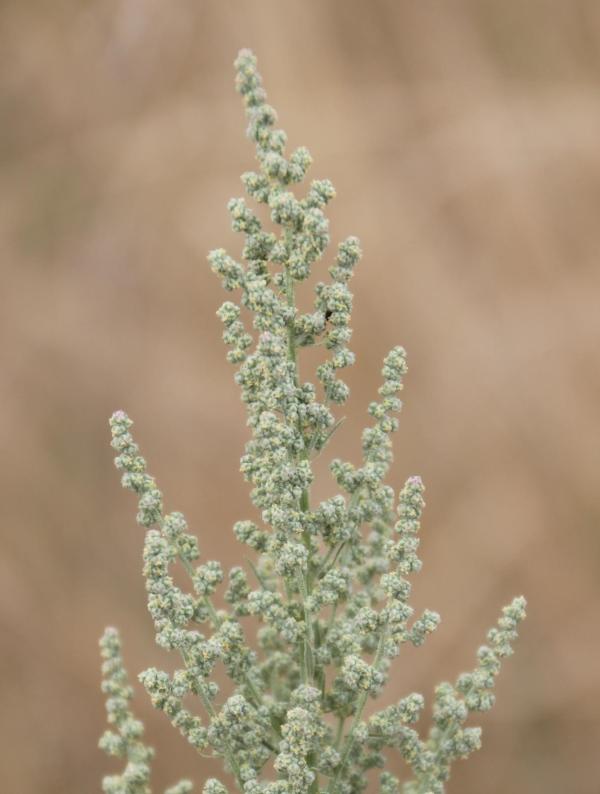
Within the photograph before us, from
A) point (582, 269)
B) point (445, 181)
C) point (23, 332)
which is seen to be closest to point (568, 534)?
point (582, 269)

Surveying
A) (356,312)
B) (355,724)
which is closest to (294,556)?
(355,724)

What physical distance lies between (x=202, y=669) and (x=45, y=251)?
3.79ft

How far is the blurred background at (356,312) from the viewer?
1732 mm

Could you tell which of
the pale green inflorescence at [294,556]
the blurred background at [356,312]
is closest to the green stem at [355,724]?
the pale green inflorescence at [294,556]

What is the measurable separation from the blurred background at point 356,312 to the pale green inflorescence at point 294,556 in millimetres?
913

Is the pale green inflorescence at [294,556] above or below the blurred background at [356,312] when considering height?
below

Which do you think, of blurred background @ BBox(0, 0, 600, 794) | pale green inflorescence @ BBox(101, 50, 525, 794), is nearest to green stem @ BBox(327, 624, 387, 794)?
pale green inflorescence @ BBox(101, 50, 525, 794)

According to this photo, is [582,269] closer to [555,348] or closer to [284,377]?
[555,348]

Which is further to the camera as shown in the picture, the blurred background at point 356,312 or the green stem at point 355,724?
the blurred background at point 356,312

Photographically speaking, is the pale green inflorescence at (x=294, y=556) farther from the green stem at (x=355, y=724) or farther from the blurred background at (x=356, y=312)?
the blurred background at (x=356, y=312)

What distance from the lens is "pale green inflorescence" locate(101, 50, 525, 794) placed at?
82cm

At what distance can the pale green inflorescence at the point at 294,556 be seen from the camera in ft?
2.69

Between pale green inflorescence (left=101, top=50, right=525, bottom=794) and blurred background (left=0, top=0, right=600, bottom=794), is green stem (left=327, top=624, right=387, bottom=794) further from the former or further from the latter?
blurred background (left=0, top=0, right=600, bottom=794)

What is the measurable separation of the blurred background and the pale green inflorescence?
91 cm
